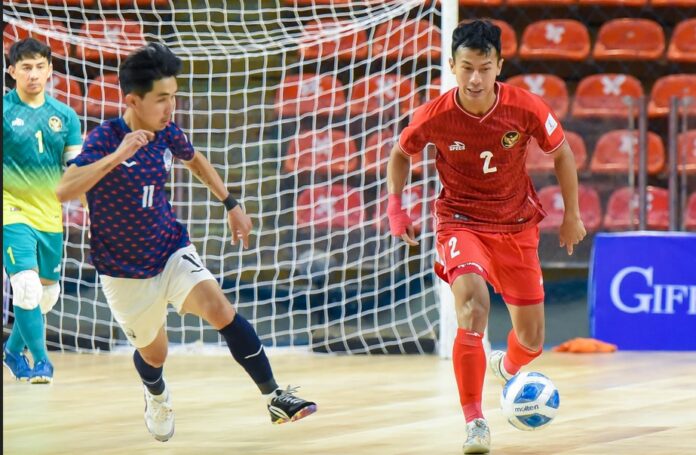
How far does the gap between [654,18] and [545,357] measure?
430cm

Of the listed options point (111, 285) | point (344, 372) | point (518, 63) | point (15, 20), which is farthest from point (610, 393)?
point (518, 63)

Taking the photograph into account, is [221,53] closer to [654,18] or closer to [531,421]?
[654,18]

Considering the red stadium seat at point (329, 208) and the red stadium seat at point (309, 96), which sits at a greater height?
the red stadium seat at point (309, 96)

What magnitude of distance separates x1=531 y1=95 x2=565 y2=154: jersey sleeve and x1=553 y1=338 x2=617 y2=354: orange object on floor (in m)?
3.94

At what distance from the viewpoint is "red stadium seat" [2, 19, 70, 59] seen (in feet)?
28.7

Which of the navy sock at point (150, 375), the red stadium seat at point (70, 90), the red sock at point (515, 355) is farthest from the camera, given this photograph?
the red stadium seat at point (70, 90)

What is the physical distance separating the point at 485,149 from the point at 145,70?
3.86 ft

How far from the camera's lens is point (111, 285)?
14.2 ft

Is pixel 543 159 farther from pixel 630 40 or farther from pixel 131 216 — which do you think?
pixel 131 216

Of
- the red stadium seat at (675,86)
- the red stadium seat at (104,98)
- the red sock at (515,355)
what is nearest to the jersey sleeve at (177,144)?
the red sock at (515,355)

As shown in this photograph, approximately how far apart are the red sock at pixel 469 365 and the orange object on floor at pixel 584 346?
13.7 ft

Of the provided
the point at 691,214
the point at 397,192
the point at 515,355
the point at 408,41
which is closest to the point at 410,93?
the point at 408,41

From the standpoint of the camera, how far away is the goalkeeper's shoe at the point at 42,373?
659cm

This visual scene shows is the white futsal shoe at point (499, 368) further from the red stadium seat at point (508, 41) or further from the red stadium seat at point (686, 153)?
the red stadium seat at point (508, 41)
